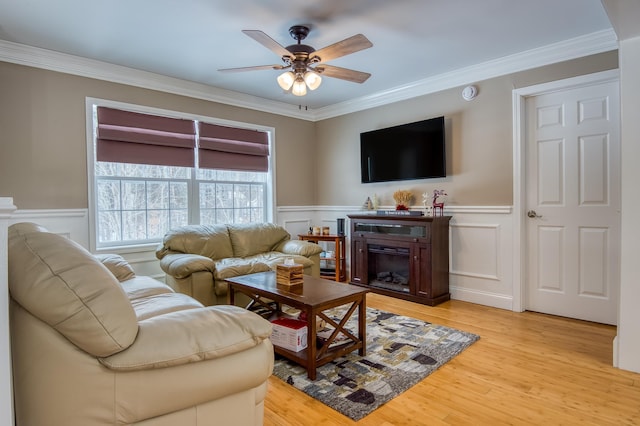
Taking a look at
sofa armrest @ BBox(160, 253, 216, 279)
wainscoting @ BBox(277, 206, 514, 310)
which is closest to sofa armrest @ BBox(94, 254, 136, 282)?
sofa armrest @ BBox(160, 253, 216, 279)

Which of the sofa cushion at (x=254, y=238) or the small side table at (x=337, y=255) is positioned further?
the small side table at (x=337, y=255)

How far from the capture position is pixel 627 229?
2.32 meters

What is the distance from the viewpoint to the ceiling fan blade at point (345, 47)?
241 cm

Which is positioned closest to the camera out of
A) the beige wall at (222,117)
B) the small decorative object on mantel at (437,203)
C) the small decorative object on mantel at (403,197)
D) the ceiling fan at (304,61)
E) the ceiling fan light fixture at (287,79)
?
the ceiling fan at (304,61)

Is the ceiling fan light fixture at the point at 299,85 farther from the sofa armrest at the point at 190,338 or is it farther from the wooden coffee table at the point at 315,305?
the sofa armrest at the point at 190,338

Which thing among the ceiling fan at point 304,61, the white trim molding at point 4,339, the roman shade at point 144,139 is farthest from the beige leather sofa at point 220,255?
the white trim molding at point 4,339

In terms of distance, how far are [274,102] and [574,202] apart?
3.75 meters

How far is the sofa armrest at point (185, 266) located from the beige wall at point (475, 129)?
2485 millimetres

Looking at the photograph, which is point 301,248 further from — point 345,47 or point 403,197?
point 345,47

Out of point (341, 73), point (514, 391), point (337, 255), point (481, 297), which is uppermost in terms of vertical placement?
point (341, 73)

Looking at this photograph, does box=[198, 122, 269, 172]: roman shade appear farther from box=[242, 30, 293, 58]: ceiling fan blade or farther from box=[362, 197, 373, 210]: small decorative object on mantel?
box=[242, 30, 293, 58]: ceiling fan blade

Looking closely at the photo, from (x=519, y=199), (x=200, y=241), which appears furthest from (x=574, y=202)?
(x=200, y=241)

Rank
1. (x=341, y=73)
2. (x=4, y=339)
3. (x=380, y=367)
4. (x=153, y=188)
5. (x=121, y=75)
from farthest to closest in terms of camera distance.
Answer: (x=153, y=188) → (x=121, y=75) → (x=341, y=73) → (x=380, y=367) → (x=4, y=339)

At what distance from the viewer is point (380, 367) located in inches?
95.0
